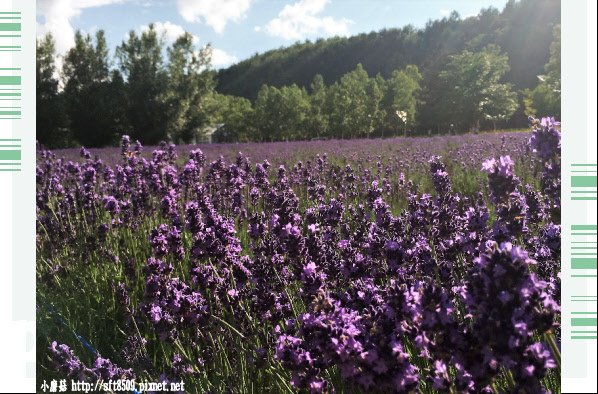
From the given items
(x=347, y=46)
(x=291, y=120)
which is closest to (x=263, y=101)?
(x=291, y=120)

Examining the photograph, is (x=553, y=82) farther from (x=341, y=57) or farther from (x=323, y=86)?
(x=341, y=57)

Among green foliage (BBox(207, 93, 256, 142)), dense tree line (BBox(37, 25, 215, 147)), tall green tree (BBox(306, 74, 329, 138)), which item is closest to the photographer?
dense tree line (BBox(37, 25, 215, 147))

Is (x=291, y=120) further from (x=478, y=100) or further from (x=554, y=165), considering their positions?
(x=554, y=165)

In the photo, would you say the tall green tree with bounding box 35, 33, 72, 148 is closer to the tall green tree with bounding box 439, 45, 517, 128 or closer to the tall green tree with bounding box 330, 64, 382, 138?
the tall green tree with bounding box 439, 45, 517, 128

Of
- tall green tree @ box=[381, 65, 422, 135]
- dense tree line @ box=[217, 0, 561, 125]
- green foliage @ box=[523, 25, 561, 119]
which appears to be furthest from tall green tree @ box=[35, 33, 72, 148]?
dense tree line @ box=[217, 0, 561, 125]

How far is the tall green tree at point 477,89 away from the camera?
24156mm

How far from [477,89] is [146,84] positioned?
2697 centimetres

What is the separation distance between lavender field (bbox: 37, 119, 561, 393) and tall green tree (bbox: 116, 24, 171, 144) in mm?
1351

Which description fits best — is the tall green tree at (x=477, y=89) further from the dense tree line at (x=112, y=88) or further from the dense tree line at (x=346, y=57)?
the dense tree line at (x=112, y=88)

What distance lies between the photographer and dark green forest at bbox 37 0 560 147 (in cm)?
616

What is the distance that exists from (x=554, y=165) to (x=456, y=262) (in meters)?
0.81

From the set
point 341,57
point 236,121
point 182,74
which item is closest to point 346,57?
point 341,57

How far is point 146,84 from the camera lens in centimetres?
710

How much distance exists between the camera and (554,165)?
1908 mm
